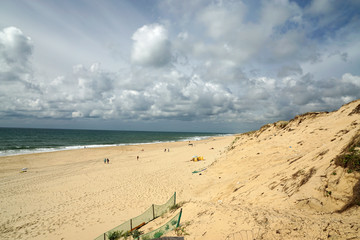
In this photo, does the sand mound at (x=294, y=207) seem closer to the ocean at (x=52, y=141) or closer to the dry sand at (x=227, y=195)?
the dry sand at (x=227, y=195)

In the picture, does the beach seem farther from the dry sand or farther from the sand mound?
the sand mound

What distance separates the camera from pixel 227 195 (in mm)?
10148

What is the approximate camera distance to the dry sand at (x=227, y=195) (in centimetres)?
546

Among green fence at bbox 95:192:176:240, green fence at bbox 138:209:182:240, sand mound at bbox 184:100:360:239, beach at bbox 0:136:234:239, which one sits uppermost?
sand mound at bbox 184:100:360:239

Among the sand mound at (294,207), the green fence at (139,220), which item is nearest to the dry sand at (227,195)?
the sand mound at (294,207)

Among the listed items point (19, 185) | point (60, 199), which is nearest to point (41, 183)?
point (19, 185)

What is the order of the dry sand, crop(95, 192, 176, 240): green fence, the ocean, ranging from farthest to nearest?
the ocean < crop(95, 192, 176, 240): green fence < the dry sand

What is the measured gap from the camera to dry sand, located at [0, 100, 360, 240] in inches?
215

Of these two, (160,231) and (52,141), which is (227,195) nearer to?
(160,231)

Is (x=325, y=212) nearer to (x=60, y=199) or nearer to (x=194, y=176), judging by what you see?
(x=194, y=176)

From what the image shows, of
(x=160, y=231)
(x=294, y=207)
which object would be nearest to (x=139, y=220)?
(x=160, y=231)

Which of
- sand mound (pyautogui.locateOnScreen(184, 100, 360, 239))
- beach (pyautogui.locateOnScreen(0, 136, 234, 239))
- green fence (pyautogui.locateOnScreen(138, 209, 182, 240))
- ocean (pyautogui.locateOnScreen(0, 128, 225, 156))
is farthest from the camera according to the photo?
ocean (pyautogui.locateOnScreen(0, 128, 225, 156))

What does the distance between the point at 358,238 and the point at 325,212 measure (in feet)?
5.12

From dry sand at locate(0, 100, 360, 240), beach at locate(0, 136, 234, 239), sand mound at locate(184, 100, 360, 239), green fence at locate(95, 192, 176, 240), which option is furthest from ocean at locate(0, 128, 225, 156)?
sand mound at locate(184, 100, 360, 239)
